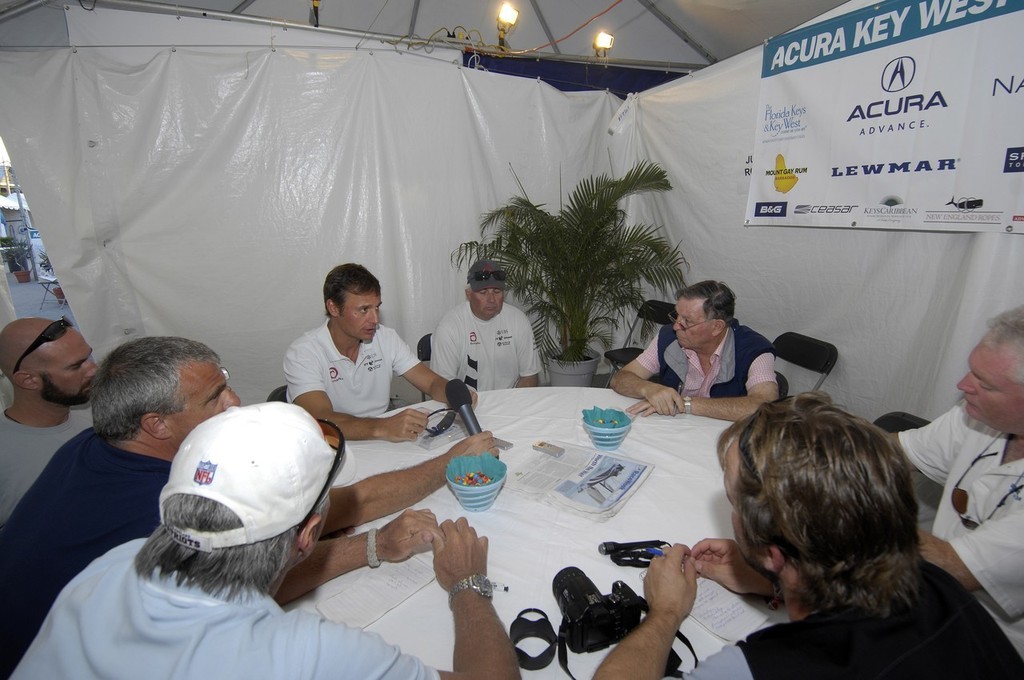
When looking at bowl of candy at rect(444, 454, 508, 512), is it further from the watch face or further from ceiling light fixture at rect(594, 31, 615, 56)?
ceiling light fixture at rect(594, 31, 615, 56)

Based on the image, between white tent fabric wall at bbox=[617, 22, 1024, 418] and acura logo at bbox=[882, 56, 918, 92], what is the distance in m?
0.79

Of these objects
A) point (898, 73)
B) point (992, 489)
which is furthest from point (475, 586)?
point (898, 73)

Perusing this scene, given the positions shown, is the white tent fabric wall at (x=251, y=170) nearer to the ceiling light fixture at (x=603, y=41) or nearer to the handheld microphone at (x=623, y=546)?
the ceiling light fixture at (x=603, y=41)

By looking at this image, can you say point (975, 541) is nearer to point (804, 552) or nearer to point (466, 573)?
point (804, 552)

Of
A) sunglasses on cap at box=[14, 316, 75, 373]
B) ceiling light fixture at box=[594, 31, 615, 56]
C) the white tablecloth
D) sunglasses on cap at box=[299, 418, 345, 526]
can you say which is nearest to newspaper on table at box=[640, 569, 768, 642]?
the white tablecloth

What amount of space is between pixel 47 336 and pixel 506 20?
384 cm

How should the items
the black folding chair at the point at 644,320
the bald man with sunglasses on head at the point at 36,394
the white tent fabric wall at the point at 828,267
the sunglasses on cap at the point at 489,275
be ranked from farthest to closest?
the black folding chair at the point at 644,320 < the sunglasses on cap at the point at 489,275 < the white tent fabric wall at the point at 828,267 < the bald man with sunglasses on head at the point at 36,394

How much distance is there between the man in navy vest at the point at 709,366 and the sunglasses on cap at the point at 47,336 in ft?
8.26

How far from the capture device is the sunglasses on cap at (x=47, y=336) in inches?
76.4

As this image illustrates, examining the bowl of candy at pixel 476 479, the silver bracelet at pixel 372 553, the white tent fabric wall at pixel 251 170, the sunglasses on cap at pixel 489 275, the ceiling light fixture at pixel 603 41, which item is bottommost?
the silver bracelet at pixel 372 553

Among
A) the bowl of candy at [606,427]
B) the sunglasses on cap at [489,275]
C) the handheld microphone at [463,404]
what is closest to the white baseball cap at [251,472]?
the handheld microphone at [463,404]

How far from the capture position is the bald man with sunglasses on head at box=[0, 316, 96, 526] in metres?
1.87

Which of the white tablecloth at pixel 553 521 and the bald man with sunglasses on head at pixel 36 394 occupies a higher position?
the bald man with sunglasses on head at pixel 36 394

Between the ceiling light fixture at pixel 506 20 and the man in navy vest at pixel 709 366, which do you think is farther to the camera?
the ceiling light fixture at pixel 506 20
